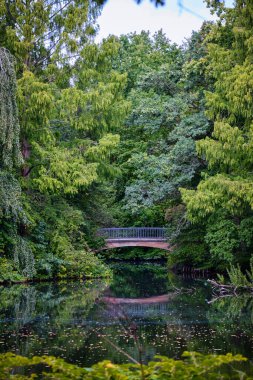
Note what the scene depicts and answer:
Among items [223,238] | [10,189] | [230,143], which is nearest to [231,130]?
[230,143]

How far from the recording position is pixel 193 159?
74.9 ft

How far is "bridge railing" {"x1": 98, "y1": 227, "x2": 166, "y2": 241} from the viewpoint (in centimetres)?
3061

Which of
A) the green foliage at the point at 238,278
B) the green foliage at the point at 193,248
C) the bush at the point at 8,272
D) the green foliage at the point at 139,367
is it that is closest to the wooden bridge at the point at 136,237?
the green foliage at the point at 193,248

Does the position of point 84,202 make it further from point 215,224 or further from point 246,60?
point 246,60

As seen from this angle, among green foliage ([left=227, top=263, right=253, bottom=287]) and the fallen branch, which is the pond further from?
green foliage ([left=227, top=263, right=253, bottom=287])

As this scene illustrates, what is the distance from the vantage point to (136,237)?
31.2m

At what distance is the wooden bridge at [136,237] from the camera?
100.0 feet

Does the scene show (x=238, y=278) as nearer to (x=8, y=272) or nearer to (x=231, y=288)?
(x=231, y=288)

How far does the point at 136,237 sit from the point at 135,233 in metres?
0.26

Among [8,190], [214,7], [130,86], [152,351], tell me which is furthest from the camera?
[130,86]

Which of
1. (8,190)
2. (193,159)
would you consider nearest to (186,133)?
(193,159)

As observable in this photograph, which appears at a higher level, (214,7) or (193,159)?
(214,7)

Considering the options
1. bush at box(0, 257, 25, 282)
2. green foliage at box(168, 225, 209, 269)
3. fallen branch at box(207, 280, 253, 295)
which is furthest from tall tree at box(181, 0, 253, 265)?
bush at box(0, 257, 25, 282)

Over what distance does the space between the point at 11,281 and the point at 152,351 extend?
1032 centimetres
